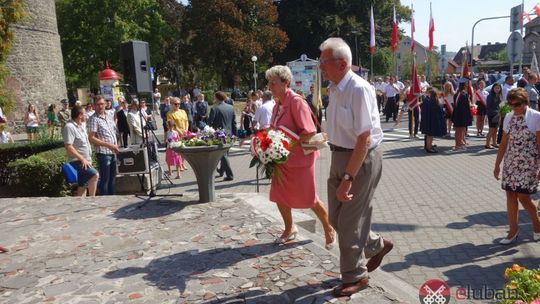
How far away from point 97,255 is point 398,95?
724 inches

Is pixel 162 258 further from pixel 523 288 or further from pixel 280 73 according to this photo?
pixel 523 288

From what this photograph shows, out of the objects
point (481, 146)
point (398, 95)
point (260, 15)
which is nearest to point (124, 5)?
point (260, 15)

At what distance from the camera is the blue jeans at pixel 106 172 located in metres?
7.59

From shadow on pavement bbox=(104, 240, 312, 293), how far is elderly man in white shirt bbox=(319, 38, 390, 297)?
121 cm

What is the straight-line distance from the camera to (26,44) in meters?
25.1

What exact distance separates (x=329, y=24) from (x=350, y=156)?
130ft

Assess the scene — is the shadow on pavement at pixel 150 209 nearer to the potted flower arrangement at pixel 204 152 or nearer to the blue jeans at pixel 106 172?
the potted flower arrangement at pixel 204 152

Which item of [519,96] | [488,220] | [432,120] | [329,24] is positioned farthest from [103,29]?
[519,96]

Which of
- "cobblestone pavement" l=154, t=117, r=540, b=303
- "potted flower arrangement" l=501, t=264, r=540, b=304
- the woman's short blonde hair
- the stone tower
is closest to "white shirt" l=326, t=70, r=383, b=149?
"potted flower arrangement" l=501, t=264, r=540, b=304

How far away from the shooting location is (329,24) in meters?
41.1

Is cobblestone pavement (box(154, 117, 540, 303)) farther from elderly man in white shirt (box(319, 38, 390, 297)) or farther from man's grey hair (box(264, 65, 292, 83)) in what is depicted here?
man's grey hair (box(264, 65, 292, 83))

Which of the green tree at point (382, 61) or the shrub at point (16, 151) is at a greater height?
the green tree at point (382, 61)

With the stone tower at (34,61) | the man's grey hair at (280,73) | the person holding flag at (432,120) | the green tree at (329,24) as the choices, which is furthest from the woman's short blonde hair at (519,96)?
the green tree at (329,24)

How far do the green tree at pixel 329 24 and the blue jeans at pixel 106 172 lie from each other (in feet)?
113
